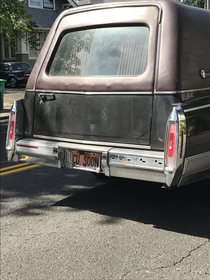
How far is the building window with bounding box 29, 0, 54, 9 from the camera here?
32.4 metres

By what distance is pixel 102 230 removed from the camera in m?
3.88

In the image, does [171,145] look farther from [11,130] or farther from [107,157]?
[11,130]

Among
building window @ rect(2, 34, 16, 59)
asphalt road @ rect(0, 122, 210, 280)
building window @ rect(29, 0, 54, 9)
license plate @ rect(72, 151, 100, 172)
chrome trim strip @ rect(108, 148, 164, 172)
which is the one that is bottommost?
asphalt road @ rect(0, 122, 210, 280)

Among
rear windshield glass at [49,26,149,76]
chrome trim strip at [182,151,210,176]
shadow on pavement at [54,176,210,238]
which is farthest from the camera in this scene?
shadow on pavement at [54,176,210,238]

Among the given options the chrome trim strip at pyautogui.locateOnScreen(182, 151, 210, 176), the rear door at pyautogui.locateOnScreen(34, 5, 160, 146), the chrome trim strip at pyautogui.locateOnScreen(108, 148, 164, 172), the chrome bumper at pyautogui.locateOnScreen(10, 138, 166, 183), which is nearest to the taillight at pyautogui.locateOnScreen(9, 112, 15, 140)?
the chrome bumper at pyautogui.locateOnScreen(10, 138, 166, 183)

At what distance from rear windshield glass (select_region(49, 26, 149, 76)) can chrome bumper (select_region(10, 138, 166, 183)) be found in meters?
0.80

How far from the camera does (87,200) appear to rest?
186 inches

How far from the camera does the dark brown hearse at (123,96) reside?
3486mm

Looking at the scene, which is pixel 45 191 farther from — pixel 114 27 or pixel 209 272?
pixel 209 272

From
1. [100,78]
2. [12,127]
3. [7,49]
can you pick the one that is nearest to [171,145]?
[100,78]

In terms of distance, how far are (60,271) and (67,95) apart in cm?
184

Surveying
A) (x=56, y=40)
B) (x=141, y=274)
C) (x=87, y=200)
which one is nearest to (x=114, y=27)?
(x=56, y=40)

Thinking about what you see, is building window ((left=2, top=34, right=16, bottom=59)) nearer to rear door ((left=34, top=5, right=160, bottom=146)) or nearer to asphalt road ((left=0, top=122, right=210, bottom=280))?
asphalt road ((left=0, top=122, right=210, bottom=280))

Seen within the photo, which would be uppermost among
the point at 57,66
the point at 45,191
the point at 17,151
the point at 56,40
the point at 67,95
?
the point at 56,40
